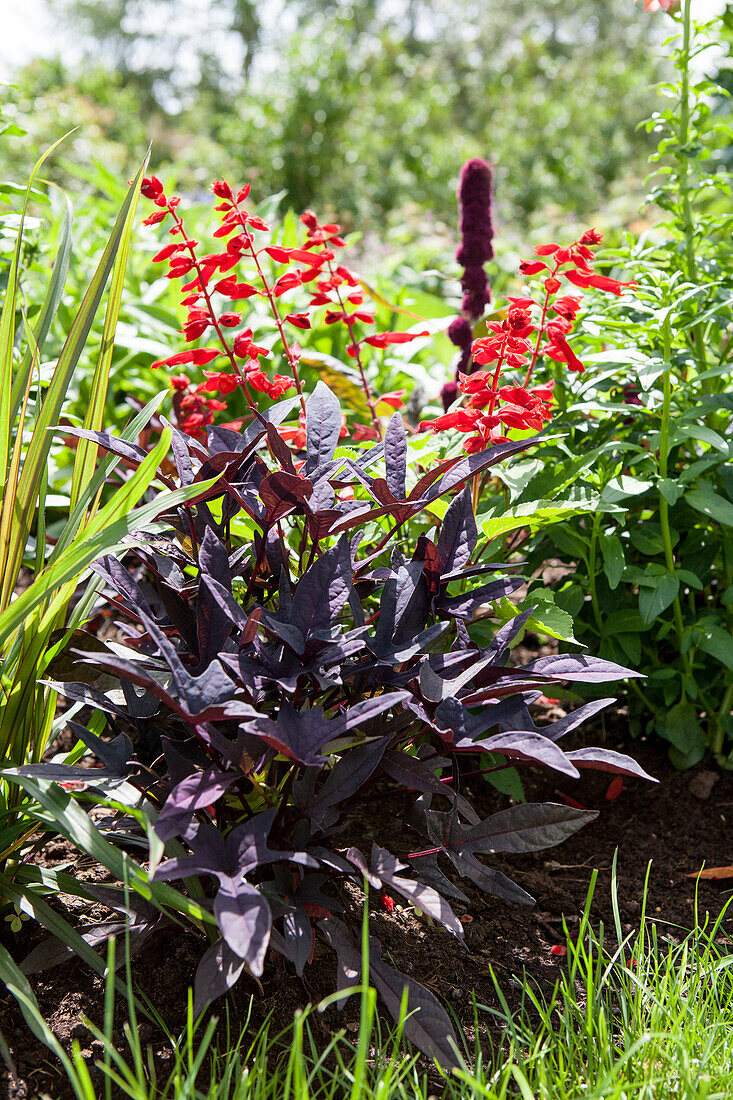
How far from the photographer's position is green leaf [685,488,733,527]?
162cm

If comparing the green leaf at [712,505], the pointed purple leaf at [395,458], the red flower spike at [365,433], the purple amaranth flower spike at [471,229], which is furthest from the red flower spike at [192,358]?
the green leaf at [712,505]

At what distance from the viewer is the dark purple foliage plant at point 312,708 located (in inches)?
42.2

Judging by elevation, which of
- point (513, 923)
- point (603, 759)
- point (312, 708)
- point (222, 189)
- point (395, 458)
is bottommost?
point (513, 923)

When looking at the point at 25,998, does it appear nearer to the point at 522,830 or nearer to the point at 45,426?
the point at 522,830

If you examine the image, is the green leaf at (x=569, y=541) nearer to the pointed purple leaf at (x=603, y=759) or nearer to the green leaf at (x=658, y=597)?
the green leaf at (x=658, y=597)

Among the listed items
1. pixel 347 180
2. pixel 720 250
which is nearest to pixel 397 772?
pixel 720 250

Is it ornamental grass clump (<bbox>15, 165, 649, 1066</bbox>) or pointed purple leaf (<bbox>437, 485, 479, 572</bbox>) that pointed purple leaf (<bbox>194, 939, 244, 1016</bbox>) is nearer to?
ornamental grass clump (<bbox>15, 165, 649, 1066</bbox>)

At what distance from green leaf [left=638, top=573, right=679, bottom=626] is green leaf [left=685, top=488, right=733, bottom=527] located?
0.15 m

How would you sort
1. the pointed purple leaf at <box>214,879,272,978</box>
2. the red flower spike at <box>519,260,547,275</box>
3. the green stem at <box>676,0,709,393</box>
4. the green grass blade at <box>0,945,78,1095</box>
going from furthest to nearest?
the green stem at <box>676,0,709,393</box> < the red flower spike at <box>519,260,547,275</box> < the green grass blade at <box>0,945,78,1095</box> < the pointed purple leaf at <box>214,879,272,978</box>

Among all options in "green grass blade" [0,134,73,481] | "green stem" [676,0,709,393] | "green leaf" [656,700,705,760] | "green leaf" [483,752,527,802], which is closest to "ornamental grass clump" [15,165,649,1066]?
"green grass blade" [0,134,73,481]

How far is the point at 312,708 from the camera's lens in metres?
1.17

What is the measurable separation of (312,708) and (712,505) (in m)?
0.96

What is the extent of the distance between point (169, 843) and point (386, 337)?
1.17m

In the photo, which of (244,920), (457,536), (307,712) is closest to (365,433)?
(457,536)
